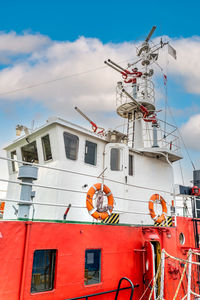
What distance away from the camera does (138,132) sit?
11383 millimetres

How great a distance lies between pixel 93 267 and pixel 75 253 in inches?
34.7

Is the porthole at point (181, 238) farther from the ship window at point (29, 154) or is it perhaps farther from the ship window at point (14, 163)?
the ship window at point (14, 163)

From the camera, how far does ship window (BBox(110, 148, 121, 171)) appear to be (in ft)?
29.3

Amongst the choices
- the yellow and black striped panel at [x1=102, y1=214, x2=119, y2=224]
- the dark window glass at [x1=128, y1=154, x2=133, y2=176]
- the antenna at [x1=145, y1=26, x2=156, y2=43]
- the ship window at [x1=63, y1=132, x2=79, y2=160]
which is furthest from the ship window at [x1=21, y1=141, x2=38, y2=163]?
the antenna at [x1=145, y1=26, x2=156, y2=43]

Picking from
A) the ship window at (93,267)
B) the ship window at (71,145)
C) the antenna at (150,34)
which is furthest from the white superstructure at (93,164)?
the antenna at (150,34)

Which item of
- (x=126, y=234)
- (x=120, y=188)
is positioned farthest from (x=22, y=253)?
(x=120, y=188)

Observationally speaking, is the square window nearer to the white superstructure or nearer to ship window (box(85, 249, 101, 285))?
the white superstructure

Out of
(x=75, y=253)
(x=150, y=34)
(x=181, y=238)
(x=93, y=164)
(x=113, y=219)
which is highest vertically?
(x=150, y=34)

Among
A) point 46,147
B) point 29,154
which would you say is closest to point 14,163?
point 29,154

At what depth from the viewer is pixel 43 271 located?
4.96m

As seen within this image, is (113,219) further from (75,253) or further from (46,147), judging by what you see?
(46,147)

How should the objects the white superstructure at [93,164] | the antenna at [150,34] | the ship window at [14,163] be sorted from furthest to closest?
the antenna at [150,34] < the ship window at [14,163] < the white superstructure at [93,164]

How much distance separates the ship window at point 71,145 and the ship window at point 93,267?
3.25 m

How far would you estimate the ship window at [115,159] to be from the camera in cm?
892
